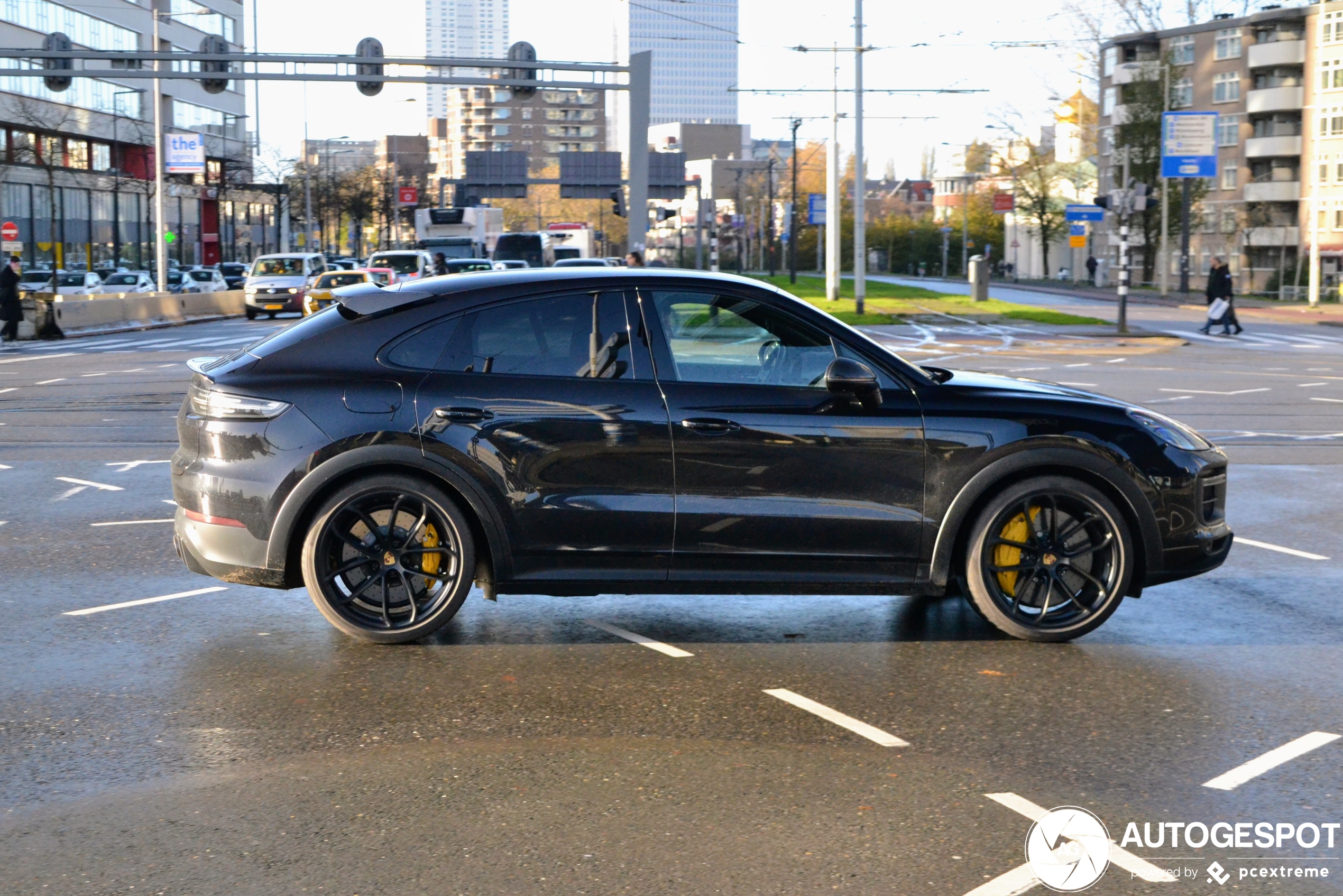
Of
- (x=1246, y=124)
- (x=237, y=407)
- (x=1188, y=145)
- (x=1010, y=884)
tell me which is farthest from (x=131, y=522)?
(x=1246, y=124)

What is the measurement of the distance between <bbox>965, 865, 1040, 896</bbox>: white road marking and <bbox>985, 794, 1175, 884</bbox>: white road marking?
0.28 metres

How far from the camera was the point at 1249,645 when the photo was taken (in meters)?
6.45

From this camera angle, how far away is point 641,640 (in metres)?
6.60

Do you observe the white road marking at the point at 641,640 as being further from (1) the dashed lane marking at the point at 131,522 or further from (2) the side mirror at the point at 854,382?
(1) the dashed lane marking at the point at 131,522

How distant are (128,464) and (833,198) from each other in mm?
30610

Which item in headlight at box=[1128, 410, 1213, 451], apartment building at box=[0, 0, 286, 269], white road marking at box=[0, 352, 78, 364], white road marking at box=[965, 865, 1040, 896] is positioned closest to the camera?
white road marking at box=[965, 865, 1040, 896]

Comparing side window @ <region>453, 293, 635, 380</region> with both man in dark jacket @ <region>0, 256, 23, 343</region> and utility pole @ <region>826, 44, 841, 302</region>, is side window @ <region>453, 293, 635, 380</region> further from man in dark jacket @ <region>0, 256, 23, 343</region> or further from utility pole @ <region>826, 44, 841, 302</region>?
utility pole @ <region>826, 44, 841, 302</region>

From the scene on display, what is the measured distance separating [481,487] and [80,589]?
8.33 ft

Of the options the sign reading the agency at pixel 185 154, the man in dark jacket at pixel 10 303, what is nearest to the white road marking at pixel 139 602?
the man in dark jacket at pixel 10 303

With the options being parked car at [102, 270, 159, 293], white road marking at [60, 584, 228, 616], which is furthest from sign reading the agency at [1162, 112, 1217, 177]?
white road marking at [60, 584, 228, 616]

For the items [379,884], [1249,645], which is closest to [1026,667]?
[1249,645]

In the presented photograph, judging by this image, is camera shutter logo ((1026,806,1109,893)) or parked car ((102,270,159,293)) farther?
parked car ((102,270,159,293))

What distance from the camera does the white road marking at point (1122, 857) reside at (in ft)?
13.2

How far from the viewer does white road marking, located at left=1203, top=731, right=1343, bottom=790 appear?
4.73 meters
